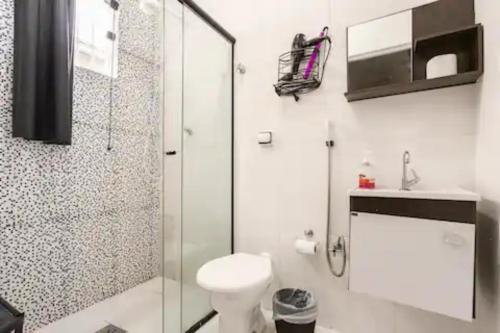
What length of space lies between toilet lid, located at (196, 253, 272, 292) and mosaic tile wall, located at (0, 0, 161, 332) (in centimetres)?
91

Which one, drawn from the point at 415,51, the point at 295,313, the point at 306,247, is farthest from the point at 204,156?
the point at 415,51

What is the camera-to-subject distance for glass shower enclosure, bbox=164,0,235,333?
62.3 inches

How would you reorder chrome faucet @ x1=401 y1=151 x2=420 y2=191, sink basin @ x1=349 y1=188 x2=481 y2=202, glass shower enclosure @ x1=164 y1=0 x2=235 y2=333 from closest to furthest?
1. sink basin @ x1=349 y1=188 x2=481 y2=202
2. chrome faucet @ x1=401 y1=151 x2=420 y2=191
3. glass shower enclosure @ x1=164 y1=0 x2=235 y2=333

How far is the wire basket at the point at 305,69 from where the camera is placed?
1684 mm

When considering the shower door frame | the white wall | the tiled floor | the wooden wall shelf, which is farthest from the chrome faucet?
the shower door frame

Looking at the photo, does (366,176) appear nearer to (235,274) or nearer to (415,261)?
(415,261)

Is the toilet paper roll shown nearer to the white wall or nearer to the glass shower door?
the white wall

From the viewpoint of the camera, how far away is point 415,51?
139cm

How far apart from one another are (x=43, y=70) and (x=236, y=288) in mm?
1543

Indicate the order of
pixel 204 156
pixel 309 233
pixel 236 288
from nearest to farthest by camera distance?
pixel 236 288, pixel 309 233, pixel 204 156

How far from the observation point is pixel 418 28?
1398mm

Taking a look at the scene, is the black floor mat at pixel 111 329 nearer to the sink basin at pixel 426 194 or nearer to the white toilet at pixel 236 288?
the white toilet at pixel 236 288

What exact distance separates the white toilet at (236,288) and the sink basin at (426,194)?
685mm

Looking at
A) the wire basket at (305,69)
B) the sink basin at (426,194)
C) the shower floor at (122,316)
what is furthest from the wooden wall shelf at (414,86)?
the shower floor at (122,316)
